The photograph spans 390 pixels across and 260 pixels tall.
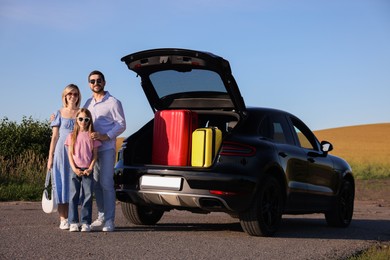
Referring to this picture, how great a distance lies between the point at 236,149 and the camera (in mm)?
8945

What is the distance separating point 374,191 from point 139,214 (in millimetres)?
13539

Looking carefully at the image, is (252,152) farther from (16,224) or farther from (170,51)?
(16,224)

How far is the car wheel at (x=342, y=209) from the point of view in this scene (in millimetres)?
11422

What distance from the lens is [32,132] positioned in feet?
80.4

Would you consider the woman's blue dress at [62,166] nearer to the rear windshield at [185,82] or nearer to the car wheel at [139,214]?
the car wheel at [139,214]

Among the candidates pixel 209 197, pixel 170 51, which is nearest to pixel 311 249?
pixel 209 197

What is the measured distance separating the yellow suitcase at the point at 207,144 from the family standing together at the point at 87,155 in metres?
1.03

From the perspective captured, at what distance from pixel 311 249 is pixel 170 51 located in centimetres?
304

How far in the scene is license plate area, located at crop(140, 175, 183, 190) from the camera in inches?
354

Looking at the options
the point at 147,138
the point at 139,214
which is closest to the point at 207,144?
the point at 147,138

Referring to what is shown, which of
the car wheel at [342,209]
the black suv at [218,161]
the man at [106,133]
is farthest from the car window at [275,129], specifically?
the man at [106,133]

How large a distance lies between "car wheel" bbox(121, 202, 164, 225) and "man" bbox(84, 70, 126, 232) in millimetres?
760

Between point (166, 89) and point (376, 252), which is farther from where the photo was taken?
point (166, 89)

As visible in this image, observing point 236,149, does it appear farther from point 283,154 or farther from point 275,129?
point 275,129
